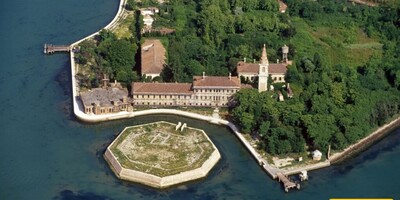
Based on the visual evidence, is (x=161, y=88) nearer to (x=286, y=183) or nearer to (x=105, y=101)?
(x=105, y=101)

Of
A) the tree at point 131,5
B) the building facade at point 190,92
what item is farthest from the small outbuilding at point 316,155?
the tree at point 131,5

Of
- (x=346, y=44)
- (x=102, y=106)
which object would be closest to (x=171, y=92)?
(x=102, y=106)

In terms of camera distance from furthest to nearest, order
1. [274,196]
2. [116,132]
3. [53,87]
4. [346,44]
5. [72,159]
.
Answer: [346,44]
[53,87]
[116,132]
[72,159]
[274,196]

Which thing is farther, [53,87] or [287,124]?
[53,87]

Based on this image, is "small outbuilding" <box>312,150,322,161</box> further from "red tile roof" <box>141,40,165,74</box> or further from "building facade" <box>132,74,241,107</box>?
"red tile roof" <box>141,40,165,74</box>

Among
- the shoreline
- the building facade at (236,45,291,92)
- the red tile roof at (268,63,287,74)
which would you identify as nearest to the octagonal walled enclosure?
the shoreline

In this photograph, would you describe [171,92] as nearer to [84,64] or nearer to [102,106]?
[102,106]

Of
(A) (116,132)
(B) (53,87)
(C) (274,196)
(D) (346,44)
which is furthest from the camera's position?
(D) (346,44)
